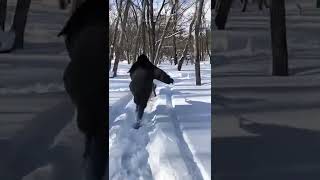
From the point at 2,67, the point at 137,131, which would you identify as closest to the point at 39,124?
the point at 2,67

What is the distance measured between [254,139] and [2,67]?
1.27 metres

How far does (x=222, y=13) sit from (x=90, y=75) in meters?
0.74

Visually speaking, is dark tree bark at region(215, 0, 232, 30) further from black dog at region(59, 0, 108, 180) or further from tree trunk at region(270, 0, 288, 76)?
black dog at region(59, 0, 108, 180)

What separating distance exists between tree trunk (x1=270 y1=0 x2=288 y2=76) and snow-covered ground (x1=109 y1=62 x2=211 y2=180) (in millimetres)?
338

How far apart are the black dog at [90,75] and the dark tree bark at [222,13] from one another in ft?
1.86

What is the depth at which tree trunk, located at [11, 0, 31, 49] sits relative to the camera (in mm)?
2371

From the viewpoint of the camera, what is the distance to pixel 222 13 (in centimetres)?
240

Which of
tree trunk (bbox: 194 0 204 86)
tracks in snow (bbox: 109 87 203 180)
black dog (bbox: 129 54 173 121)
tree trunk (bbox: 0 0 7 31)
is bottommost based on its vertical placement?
tracks in snow (bbox: 109 87 203 180)

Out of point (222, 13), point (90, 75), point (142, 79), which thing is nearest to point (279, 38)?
point (222, 13)

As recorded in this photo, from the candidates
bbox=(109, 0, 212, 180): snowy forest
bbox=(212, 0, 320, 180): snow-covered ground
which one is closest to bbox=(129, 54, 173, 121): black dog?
bbox=(109, 0, 212, 180): snowy forest

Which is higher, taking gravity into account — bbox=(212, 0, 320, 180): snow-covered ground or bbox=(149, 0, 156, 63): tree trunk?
bbox=(149, 0, 156, 63): tree trunk

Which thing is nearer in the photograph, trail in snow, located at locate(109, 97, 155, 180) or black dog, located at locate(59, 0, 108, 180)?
trail in snow, located at locate(109, 97, 155, 180)

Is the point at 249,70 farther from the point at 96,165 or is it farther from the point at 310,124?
the point at 96,165

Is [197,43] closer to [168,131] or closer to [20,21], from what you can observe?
[168,131]
